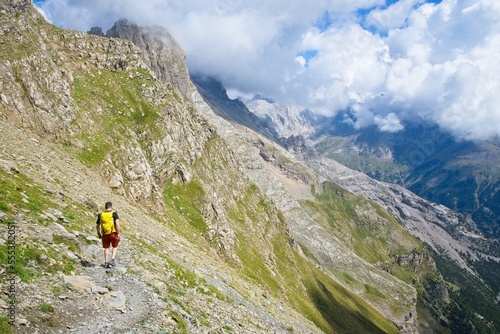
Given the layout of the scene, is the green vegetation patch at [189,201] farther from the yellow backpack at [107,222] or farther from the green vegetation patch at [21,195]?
the yellow backpack at [107,222]

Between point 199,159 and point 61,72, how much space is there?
59.0 meters

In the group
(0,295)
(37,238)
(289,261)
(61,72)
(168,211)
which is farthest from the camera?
(289,261)

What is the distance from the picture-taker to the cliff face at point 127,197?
21.0 m

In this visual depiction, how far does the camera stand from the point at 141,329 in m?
17.7

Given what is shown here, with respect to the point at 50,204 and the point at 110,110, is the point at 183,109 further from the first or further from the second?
the point at 50,204

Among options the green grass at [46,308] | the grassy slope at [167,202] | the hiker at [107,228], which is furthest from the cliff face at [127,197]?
the hiker at [107,228]

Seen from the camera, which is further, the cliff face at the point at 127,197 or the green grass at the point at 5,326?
the cliff face at the point at 127,197

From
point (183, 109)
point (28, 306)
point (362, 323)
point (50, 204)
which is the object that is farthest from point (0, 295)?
point (362, 323)

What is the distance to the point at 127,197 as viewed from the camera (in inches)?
2406

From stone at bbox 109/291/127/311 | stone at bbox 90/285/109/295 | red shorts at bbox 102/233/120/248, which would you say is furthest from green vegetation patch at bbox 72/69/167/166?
stone at bbox 109/291/127/311

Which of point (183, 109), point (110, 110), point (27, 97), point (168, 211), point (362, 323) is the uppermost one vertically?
point (183, 109)

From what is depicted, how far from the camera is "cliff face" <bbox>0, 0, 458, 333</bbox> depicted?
21.0m

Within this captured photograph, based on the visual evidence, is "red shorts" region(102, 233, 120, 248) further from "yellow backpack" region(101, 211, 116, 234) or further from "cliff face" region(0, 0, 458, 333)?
"cliff face" region(0, 0, 458, 333)

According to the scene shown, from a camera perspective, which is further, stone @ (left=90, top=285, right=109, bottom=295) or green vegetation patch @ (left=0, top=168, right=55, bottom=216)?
green vegetation patch @ (left=0, top=168, right=55, bottom=216)
